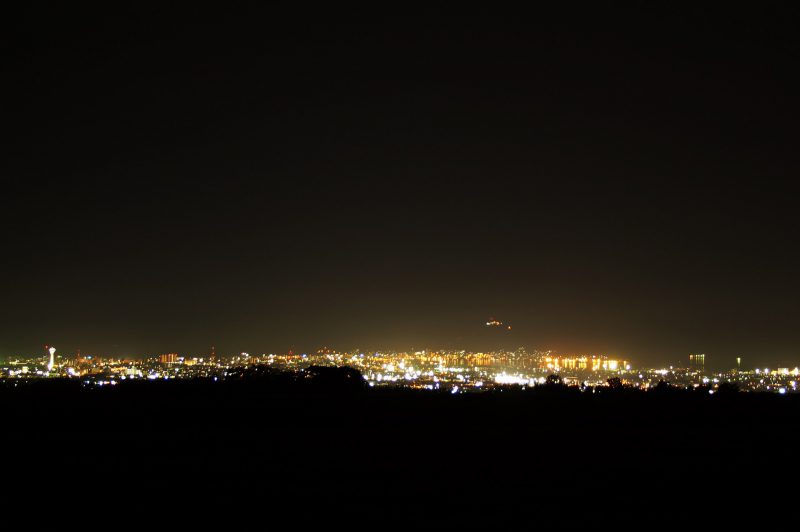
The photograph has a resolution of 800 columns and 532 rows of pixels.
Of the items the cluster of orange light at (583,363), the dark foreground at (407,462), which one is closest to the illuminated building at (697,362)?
the cluster of orange light at (583,363)

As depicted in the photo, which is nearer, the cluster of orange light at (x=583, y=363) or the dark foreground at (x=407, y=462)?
A: the dark foreground at (x=407, y=462)

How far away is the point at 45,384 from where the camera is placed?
79.9 ft

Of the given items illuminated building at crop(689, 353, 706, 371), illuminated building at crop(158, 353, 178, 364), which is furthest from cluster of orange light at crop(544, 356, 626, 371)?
illuminated building at crop(158, 353, 178, 364)

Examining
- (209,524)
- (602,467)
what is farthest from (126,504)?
(602,467)

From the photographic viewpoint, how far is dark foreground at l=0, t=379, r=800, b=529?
8.50 meters

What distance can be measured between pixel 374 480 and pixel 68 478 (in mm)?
4203

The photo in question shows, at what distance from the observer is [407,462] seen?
36.1ft

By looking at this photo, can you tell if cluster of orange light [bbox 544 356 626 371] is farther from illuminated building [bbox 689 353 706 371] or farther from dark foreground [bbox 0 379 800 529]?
dark foreground [bbox 0 379 800 529]

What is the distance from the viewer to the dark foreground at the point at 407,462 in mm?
8500

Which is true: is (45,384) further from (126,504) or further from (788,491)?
(788,491)

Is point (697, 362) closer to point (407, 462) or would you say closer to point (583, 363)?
point (583, 363)

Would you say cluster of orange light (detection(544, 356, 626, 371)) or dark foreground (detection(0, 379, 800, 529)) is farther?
cluster of orange light (detection(544, 356, 626, 371))

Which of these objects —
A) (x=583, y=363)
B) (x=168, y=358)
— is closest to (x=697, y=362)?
(x=583, y=363)

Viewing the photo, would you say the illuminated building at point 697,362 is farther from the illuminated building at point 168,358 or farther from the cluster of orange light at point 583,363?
the illuminated building at point 168,358
